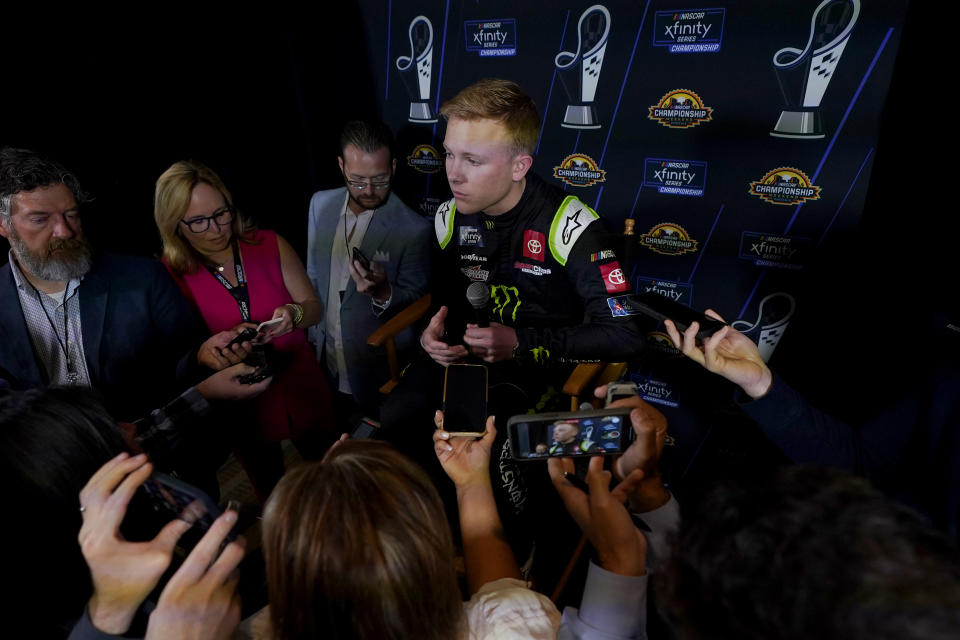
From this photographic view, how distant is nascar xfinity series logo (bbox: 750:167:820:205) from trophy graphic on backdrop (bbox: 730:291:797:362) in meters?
0.47

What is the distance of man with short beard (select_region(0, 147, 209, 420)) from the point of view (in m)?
1.58

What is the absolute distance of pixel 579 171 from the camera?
2701 mm

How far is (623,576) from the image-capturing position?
0.99 meters

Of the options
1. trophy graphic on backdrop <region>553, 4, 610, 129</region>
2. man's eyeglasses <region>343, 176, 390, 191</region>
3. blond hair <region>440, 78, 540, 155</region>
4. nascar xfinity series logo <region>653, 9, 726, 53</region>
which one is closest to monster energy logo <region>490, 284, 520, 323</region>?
blond hair <region>440, 78, 540, 155</region>

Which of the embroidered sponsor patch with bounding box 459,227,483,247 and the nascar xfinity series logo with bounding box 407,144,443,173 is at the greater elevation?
the nascar xfinity series logo with bounding box 407,144,443,173

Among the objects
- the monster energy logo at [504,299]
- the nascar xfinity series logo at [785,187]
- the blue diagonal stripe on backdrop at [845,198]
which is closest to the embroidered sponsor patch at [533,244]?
the monster energy logo at [504,299]

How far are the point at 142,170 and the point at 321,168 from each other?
1.18m

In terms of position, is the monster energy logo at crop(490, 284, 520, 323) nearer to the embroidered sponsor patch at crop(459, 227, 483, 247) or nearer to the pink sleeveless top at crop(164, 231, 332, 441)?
the embroidered sponsor patch at crop(459, 227, 483, 247)

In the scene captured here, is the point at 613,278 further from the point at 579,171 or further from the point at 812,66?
the point at 812,66

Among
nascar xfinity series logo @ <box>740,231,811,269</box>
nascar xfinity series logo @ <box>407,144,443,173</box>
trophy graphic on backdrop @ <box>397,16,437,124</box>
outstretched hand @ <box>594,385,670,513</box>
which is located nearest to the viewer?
outstretched hand @ <box>594,385,670,513</box>

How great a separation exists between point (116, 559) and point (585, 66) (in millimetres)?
2635

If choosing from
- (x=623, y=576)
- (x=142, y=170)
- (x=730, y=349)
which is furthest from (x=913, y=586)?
(x=142, y=170)

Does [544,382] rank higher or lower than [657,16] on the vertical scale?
lower

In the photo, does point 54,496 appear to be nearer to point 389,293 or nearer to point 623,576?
point 623,576
